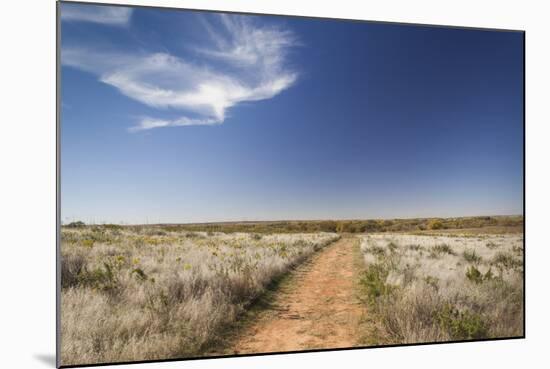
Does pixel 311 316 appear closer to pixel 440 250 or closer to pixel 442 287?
pixel 442 287

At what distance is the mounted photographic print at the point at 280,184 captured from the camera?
17.2 feet

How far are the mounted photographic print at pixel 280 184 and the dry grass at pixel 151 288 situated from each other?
0.02 meters

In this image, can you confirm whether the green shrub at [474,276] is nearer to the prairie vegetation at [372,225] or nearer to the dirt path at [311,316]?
the prairie vegetation at [372,225]

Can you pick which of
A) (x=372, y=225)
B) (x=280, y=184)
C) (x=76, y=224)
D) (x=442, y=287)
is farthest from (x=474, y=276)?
(x=76, y=224)

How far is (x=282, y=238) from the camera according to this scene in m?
6.12

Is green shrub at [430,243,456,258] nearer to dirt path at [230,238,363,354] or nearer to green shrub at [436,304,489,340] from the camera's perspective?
green shrub at [436,304,489,340]

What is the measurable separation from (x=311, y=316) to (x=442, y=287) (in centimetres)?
183


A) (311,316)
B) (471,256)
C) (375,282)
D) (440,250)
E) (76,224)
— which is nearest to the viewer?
(76,224)

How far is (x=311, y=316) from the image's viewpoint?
18.8 feet

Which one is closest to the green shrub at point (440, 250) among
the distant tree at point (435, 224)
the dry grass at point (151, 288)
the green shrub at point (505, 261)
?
the distant tree at point (435, 224)

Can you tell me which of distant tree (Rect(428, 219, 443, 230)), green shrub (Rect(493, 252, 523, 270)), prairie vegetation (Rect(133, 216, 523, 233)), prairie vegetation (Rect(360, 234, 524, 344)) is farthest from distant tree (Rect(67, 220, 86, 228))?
green shrub (Rect(493, 252, 523, 270))

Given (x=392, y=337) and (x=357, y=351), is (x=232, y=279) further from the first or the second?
(x=392, y=337)

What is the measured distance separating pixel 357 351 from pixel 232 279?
181cm

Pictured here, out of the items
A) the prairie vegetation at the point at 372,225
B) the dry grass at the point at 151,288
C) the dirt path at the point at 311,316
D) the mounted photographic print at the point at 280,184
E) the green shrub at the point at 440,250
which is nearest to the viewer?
the dry grass at the point at 151,288
